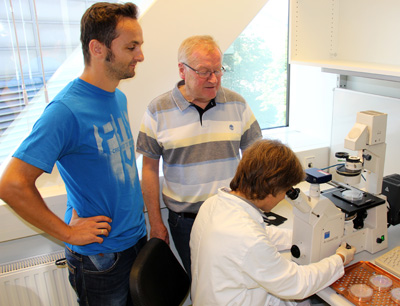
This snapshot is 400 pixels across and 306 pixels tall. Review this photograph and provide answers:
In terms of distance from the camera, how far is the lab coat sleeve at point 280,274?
3.78ft

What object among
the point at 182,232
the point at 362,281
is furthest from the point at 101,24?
the point at 362,281

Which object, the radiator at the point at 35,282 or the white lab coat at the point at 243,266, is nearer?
the white lab coat at the point at 243,266

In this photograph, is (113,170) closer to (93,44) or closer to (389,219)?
(93,44)

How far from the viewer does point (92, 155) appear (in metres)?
1.30

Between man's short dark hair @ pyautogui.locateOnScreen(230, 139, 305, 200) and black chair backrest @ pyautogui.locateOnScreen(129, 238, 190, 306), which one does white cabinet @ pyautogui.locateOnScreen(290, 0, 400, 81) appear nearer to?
man's short dark hair @ pyautogui.locateOnScreen(230, 139, 305, 200)

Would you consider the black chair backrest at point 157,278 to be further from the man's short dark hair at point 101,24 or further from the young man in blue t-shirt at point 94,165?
the man's short dark hair at point 101,24

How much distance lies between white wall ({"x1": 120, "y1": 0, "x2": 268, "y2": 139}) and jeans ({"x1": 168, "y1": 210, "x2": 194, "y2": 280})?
2.07ft

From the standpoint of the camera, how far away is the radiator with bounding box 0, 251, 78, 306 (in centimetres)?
191

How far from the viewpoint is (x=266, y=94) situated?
10.0 feet

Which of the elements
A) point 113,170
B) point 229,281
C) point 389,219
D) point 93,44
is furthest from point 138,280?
point 389,219

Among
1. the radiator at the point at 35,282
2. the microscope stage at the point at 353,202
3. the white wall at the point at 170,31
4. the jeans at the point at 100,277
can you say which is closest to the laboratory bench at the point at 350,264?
the microscope stage at the point at 353,202

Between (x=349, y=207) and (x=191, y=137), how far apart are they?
75cm

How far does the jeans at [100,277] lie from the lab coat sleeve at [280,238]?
2.12 feet

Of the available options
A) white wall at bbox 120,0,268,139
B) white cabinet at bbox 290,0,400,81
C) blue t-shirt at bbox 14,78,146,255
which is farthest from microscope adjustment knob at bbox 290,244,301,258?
white wall at bbox 120,0,268,139
